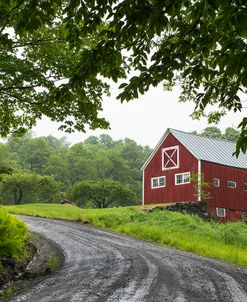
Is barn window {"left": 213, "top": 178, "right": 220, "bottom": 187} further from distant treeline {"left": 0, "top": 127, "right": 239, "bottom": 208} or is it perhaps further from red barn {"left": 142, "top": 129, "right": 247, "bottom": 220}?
distant treeline {"left": 0, "top": 127, "right": 239, "bottom": 208}

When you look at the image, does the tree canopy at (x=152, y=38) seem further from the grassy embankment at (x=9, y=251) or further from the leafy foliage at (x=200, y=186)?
the leafy foliage at (x=200, y=186)

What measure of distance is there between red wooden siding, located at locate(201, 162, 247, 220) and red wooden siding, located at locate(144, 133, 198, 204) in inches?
67.2

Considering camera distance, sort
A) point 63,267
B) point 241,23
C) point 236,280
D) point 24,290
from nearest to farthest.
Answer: point 241,23 → point 24,290 → point 236,280 → point 63,267

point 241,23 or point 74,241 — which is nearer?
point 241,23

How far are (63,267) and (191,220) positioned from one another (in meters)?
14.7

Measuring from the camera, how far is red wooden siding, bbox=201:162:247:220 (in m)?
37.4

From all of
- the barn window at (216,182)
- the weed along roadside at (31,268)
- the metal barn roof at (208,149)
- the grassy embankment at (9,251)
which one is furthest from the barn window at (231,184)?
the grassy embankment at (9,251)

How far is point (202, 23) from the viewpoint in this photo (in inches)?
191

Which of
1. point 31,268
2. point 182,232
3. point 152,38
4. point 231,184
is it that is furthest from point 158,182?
point 152,38

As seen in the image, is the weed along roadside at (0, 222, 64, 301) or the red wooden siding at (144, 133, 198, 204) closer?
the weed along roadside at (0, 222, 64, 301)

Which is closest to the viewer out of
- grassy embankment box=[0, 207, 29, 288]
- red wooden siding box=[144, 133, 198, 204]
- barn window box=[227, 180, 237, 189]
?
grassy embankment box=[0, 207, 29, 288]

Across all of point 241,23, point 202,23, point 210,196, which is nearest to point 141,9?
point 202,23

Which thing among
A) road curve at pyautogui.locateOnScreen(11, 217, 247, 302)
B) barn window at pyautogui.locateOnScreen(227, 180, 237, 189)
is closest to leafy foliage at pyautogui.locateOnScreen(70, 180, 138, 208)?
barn window at pyautogui.locateOnScreen(227, 180, 237, 189)

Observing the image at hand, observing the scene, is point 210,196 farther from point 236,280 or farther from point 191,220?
point 236,280
